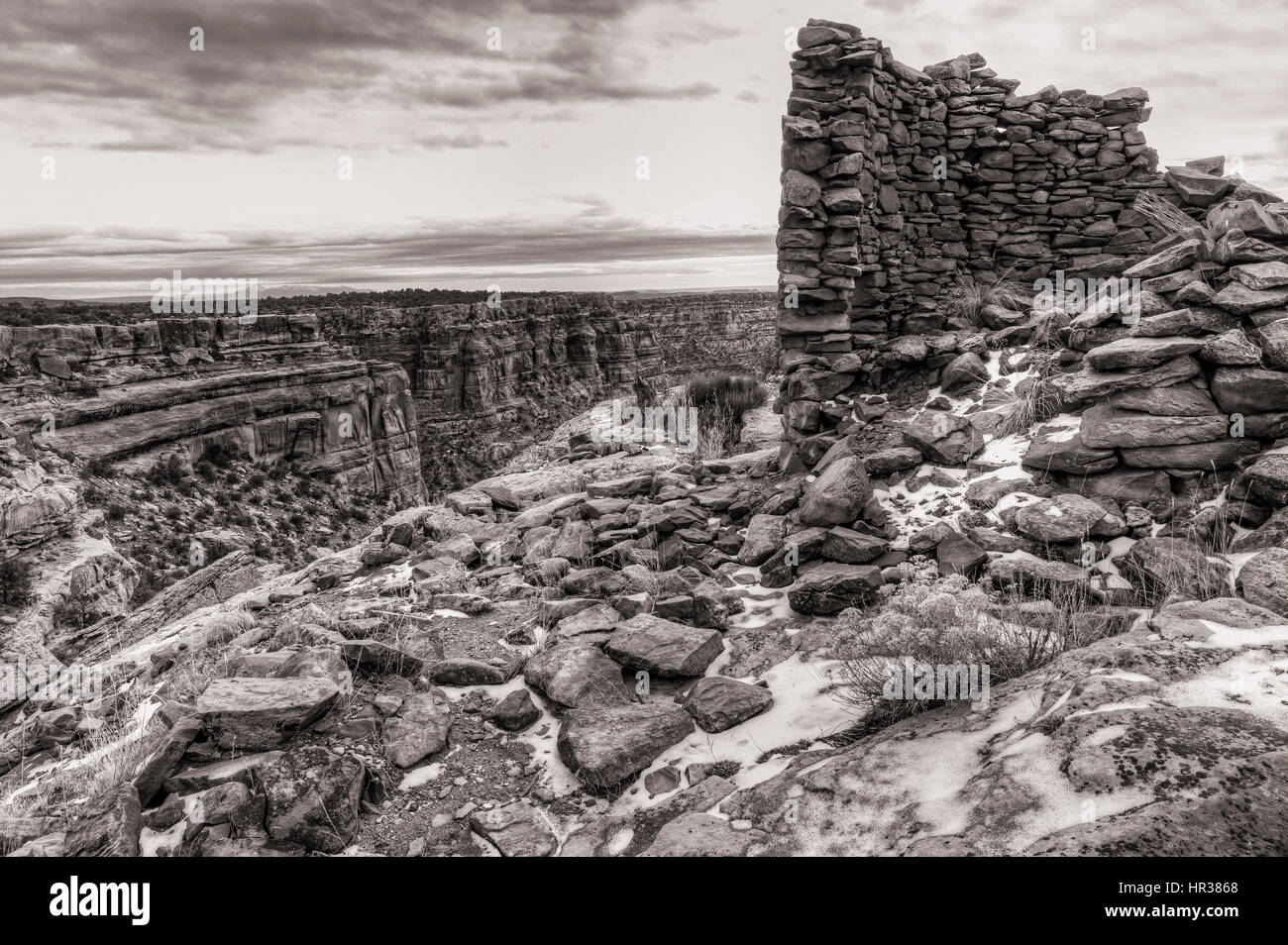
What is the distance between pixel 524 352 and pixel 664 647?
2985 inches

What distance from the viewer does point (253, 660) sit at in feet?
14.7

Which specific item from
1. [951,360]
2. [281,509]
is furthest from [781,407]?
[281,509]

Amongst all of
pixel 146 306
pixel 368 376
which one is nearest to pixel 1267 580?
pixel 368 376

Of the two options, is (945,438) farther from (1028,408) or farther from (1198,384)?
(1198,384)

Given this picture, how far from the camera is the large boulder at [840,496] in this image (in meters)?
5.95

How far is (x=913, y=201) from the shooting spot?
8.91 meters

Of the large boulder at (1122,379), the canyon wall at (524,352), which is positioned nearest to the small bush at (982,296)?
the large boulder at (1122,379)

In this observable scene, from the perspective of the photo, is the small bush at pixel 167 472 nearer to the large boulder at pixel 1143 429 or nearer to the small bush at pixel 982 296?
the small bush at pixel 982 296

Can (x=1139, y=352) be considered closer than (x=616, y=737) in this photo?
No

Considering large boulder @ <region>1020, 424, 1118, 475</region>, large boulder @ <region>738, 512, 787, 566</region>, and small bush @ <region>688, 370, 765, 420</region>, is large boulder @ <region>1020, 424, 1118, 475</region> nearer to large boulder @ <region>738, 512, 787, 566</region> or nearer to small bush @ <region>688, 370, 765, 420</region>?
large boulder @ <region>738, 512, 787, 566</region>
